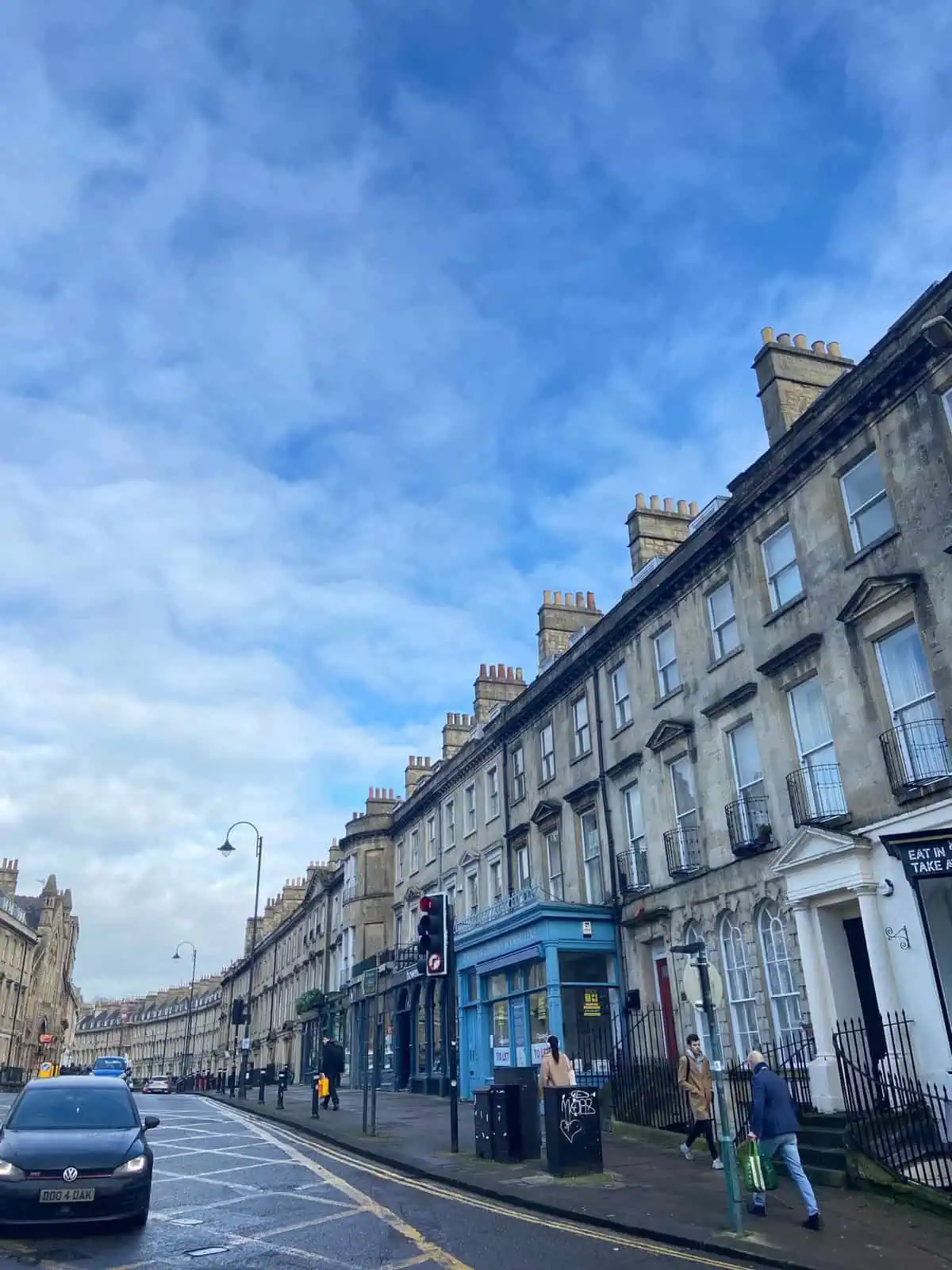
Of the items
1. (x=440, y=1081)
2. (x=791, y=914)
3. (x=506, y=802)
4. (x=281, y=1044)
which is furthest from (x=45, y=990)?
(x=791, y=914)

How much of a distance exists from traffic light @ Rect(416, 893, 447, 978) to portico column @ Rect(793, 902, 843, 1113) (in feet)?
18.5

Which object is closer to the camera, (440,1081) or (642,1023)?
(642,1023)

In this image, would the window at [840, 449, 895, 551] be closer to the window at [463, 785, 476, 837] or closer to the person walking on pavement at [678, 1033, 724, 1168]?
the person walking on pavement at [678, 1033, 724, 1168]

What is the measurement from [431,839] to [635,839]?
1528cm

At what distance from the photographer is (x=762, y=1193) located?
32.0 feet

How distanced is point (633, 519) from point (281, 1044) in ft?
153

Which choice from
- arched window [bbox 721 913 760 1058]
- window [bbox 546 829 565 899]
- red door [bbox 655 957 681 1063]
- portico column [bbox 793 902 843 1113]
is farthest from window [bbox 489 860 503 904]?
portico column [bbox 793 902 843 1113]

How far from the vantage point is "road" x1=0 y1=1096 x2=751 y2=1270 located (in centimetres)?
795

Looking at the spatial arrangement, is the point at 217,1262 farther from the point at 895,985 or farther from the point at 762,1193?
the point at 895,985

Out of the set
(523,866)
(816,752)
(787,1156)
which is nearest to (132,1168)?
Answer: (787,1156)

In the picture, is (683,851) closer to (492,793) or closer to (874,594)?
(874,594)

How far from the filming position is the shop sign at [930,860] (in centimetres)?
1217

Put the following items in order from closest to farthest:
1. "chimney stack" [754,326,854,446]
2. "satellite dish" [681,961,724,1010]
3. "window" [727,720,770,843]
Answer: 1. "satellite dish" [681,961,724,1010]
2. "window" [727,720,770,843]
3. "chimney stack" [754,326,854,446]

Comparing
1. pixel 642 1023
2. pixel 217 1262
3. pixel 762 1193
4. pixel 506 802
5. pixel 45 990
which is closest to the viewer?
pixel 217 1262
